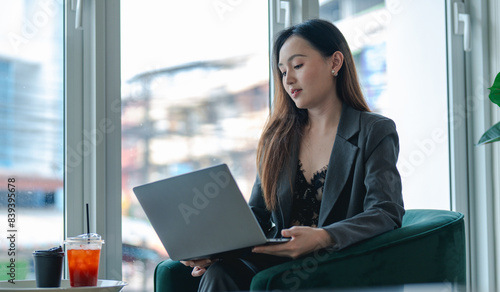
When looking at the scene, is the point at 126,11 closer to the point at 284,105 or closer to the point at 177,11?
the point at 177,11

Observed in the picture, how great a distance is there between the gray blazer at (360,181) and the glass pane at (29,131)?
850 mm

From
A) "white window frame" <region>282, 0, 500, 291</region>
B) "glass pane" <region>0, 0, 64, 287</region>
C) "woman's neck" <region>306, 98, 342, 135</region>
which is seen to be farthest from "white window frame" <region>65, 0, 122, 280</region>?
"white window frame" <region>282, 0, 500, 291</region>

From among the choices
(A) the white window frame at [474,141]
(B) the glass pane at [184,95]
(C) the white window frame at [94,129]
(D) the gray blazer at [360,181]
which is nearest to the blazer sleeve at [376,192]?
(D) the gray blazer at [360,181]

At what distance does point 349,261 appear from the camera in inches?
54.9

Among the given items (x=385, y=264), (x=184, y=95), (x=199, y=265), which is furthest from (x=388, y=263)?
(x=184, y=95)

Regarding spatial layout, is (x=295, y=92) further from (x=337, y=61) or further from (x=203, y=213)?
(x=203, y=213)

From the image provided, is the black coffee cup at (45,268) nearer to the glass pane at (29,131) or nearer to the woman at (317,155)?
the woman at (317,155)

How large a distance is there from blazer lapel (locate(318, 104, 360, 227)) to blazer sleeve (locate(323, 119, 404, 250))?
0.04 metres

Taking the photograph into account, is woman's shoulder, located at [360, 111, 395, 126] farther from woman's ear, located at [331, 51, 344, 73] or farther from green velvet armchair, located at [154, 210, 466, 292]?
green velvet armchair, located at [154, 210, 466, 292]

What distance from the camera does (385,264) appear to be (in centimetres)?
144

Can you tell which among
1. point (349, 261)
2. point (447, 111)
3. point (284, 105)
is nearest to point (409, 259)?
point (349, 261)

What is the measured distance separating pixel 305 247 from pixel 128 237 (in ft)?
3.42

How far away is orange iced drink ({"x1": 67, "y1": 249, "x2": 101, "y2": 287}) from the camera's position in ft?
4.86

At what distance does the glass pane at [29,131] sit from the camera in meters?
2.05
